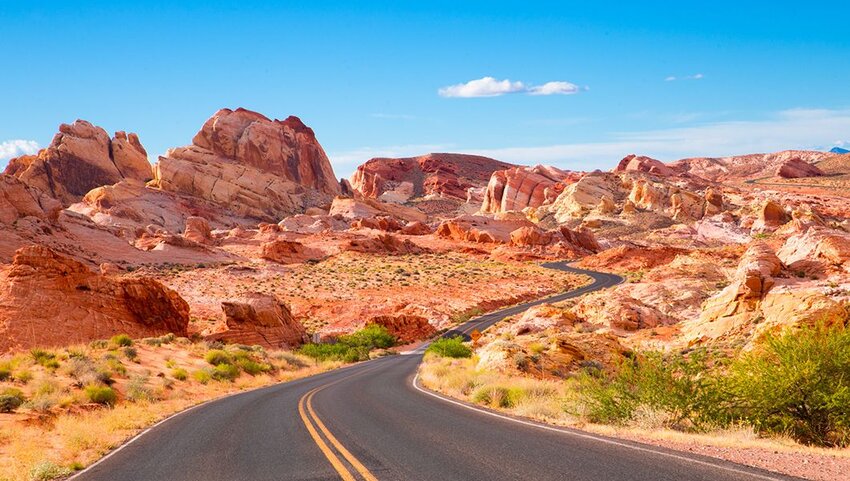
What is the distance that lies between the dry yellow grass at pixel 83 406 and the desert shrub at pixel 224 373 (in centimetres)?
33

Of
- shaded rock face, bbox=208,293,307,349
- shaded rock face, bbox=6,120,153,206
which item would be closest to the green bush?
shaded rock face, bbox=208,293,307,349

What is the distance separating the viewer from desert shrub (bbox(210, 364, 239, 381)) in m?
26.6

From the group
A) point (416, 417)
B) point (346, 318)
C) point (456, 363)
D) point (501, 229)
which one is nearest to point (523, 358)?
point (456, 363)

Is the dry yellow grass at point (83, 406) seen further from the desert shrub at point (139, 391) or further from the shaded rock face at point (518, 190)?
the shaded rock face at point (518, 190)

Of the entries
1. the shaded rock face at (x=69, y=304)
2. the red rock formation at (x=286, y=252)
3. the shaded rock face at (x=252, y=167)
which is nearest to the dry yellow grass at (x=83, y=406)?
the shaded rock face at (x=69, y=304)

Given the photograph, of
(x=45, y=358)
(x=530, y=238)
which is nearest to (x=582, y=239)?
(x=530, y=238)

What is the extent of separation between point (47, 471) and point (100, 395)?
31.0 feet

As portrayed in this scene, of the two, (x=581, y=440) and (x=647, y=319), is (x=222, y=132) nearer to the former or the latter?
(x=647, y=319)

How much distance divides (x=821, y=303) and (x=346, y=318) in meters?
38.4

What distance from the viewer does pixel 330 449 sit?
9.80 m

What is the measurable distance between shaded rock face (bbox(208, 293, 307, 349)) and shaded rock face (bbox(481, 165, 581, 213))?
336ft

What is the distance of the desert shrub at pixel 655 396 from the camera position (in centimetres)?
Result: 1145

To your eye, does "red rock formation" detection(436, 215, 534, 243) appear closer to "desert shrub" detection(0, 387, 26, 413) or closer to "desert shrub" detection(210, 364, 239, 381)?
"desert shrub" detection(210, 364, 239, 381)

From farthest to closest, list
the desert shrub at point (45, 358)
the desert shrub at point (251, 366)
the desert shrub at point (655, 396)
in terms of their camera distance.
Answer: the desert shrub at point (251, 366) < the desert shrub at point (45, 358) < the desert shrub at point (655, 396)
